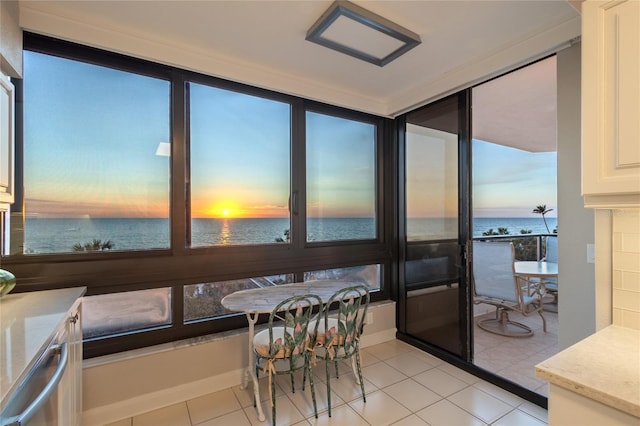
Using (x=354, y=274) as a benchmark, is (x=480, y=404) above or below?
below

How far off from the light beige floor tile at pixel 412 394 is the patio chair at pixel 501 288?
121 centimetres

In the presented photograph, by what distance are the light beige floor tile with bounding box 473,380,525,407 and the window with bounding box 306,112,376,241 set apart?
1.61m

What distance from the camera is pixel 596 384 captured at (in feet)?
2.68

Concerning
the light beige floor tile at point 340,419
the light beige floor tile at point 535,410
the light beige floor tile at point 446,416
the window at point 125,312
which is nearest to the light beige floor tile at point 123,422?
the window at point 125,312

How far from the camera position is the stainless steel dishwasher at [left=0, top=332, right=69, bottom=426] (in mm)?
830

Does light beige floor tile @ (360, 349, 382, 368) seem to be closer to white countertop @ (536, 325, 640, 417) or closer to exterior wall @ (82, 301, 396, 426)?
exterior wall @ (82, 301, 396, 426)

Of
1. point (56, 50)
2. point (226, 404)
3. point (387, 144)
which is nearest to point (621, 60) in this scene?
point (387, 144)

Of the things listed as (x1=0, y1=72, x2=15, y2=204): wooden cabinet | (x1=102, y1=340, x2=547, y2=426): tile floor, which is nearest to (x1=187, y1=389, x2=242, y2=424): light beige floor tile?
(x1=102, y1=340, x2=547, y2=426): tile floor

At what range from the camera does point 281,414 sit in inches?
77.7

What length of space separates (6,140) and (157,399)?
5.91 feet

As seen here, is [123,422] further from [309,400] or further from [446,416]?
[446,416]

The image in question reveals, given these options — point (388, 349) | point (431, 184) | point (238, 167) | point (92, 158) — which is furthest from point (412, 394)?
point (92, 158)

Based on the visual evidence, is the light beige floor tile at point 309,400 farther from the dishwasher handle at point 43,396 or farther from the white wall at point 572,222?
the white wall at point 572,222

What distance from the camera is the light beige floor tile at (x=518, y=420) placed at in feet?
6.08
